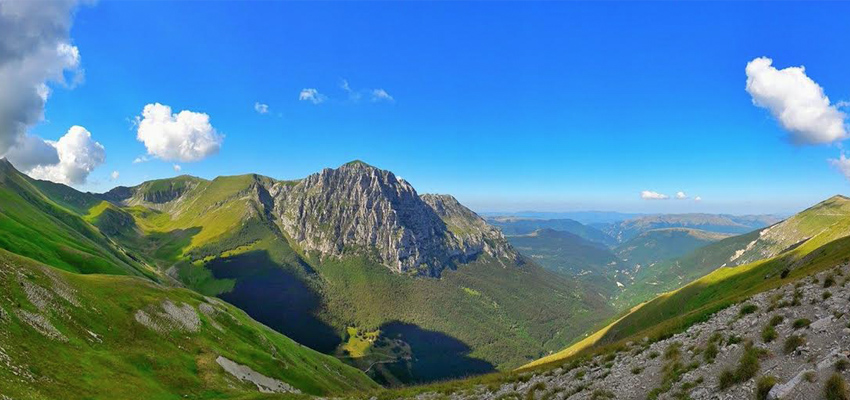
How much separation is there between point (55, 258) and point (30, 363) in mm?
114117

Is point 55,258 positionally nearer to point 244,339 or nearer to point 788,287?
point 244,339

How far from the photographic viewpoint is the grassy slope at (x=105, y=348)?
40.3 m

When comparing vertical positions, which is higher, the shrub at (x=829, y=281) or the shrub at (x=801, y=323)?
the shrub at (x=829, y=281)

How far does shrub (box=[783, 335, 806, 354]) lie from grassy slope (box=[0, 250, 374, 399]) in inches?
2177

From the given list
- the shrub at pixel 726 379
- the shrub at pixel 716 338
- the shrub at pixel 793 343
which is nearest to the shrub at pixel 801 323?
the shrub at pixel 793 343

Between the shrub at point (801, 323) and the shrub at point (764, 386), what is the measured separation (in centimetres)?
694

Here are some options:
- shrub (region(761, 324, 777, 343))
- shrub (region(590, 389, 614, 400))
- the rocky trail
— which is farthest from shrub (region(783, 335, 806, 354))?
shrub (region(590, 389, 614, 400))

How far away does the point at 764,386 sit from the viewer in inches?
620

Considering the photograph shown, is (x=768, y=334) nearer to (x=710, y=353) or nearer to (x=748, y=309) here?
(x=710, y=353)

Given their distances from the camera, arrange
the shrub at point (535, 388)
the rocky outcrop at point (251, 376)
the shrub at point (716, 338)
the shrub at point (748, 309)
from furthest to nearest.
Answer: the rocky outcrop at point (251, 376), the shrub at point (748, 309), the shrub at point (535, 388), the shrub at point (716, 338)

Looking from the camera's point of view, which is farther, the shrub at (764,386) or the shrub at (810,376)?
the shrub at (764,386)

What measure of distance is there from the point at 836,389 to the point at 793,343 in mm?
5476

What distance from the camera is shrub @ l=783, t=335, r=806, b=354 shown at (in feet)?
59.4

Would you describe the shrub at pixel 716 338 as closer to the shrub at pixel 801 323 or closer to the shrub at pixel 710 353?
the shrub at pixel 710 353
